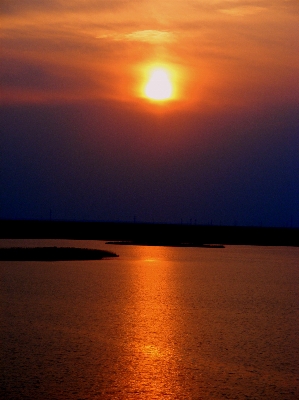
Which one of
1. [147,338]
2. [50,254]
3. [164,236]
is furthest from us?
[164,236]

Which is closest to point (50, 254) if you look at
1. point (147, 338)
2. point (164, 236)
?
point (147, 338)

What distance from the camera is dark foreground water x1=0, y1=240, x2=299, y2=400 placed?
13.9 meters

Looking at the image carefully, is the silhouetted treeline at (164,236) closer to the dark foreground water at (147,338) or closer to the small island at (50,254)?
the small island at (50,254)

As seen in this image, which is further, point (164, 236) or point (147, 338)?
point (164, 236)

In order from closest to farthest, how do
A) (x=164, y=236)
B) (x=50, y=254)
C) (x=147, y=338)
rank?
(x=147, y=338), (x=50, y=254), (x=164, y=236)

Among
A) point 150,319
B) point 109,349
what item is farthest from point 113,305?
point 109,349

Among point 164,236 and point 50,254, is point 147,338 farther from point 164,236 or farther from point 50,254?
point 164,236

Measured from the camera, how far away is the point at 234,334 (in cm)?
1964

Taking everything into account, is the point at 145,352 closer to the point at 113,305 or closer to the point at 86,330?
the point at 86,330

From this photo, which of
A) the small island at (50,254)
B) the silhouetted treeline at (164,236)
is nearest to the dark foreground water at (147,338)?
the small island at (50,254)

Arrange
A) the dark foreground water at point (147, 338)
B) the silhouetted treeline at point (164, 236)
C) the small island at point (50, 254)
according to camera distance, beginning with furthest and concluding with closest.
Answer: the silhouetted treeline at point (164, 236) → the small island at point (50, 254) → the dark foreground water at point (147, 338)

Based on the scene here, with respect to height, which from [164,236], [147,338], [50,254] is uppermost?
[164,236]

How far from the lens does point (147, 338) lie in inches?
736

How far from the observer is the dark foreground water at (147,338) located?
45.6 ft
